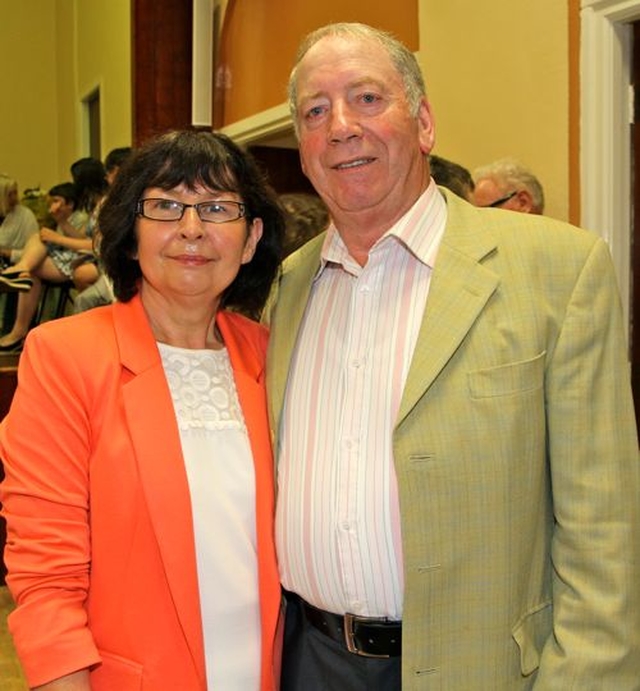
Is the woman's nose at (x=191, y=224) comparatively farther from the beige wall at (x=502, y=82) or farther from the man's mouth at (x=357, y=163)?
the beige wall at (x=502, y=82)

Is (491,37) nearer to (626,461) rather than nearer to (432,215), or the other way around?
(432,215)

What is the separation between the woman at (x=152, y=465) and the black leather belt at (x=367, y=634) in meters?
0.13

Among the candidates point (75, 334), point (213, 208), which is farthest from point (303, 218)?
point (75, 334)

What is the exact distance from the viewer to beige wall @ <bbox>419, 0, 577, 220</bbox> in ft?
10.1

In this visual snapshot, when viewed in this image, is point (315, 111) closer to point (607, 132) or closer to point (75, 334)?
point (75, 334)

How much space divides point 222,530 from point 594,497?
0.65 metres

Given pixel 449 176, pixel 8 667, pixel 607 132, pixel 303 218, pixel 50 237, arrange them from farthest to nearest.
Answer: pixel 50 237 < pixel 8 667 < pixel 607 132 < pixel 449 176 < pixel 303 218

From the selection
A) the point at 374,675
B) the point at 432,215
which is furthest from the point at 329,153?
the point at 374,675

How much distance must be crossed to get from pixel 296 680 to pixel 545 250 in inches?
36.6

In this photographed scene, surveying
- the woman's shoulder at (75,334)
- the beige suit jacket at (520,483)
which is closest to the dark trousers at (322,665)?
the beige suit jacket at (520,483)

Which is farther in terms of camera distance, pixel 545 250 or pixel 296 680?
pixel 296 680

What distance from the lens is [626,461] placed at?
56.0 inches

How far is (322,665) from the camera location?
1614mm

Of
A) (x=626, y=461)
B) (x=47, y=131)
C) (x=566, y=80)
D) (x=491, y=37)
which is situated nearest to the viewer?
(x=626, y=461)
